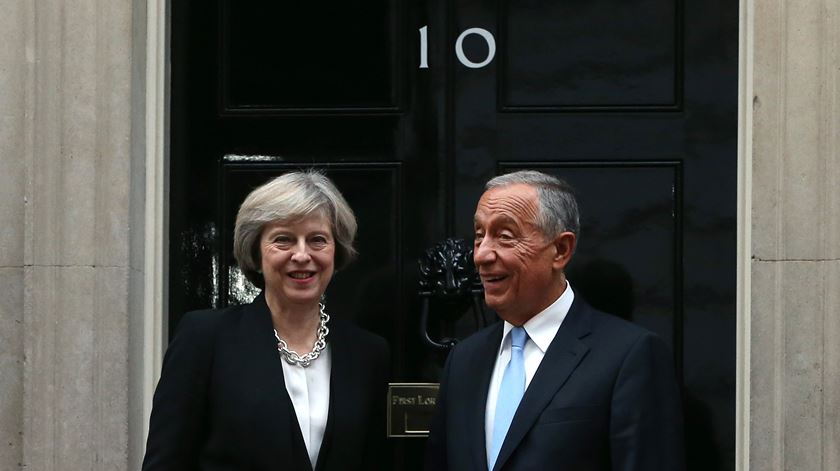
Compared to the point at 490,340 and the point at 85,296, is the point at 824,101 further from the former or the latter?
the point at 85,296

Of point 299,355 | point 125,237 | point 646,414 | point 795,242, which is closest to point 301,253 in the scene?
point 299,355

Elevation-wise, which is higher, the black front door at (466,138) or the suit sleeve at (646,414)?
the black front door at (466,138)

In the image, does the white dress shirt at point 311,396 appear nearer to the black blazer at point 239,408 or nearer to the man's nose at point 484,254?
the black blazer at point 239,408

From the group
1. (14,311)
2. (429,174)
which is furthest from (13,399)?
(429,174)

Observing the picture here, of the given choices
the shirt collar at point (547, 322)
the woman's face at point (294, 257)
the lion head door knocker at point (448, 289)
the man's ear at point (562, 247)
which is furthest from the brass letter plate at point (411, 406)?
the man's ear at point (562, 247)

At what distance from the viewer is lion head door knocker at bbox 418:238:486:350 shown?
5.67m

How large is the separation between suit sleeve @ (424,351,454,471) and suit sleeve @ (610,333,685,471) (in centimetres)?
64

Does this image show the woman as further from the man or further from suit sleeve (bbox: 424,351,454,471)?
the man

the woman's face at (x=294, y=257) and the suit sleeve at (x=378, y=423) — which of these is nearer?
the woman's face at (x=294, y=257)

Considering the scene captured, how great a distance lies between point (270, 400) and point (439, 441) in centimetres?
55

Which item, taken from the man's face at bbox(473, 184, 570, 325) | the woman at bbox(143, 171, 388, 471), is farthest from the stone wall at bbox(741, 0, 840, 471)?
the woman at bbox(143, 171, 388, 471)

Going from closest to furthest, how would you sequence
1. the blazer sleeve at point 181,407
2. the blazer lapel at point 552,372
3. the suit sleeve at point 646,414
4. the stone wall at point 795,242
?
the suit sleeve at point 646,414 < the blazer lapel at point 552,372 < the blazer sleeve at point 181,407 < the stone wall at point 795,242

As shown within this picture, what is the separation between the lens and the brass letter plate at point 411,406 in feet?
18.4

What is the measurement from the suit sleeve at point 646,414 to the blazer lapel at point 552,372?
166 mm
